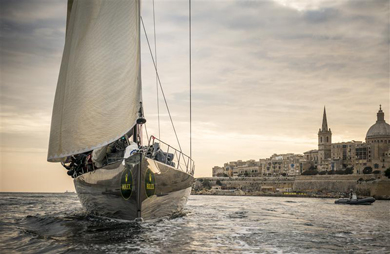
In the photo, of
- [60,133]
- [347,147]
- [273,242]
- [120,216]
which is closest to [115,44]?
[60,133]

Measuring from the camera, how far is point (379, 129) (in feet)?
366

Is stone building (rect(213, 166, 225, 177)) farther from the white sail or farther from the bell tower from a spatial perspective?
the white sail

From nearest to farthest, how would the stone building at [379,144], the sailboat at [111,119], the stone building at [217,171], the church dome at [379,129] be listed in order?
1. the sailboat at [111,119]
2. the stone building at [379,144]
3. the church dome at [379,129]
4. the stone building at [217,171]

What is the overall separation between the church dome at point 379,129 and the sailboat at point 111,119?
108 m

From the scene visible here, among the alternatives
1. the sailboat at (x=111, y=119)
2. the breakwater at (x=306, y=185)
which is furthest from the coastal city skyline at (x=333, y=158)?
the sailboat at (x=111, y=119)

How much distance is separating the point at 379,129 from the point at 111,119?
11206 cm

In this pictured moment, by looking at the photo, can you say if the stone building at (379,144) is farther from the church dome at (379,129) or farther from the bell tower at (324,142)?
the bell tower at (324,142)

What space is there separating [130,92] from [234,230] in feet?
16.2

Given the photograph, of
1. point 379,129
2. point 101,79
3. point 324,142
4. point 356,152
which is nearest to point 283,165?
point 324,142

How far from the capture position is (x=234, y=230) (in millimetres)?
12266

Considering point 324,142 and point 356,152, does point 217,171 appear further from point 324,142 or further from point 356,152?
point 356,152

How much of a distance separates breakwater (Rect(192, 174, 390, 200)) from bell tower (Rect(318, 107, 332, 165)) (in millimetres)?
26286

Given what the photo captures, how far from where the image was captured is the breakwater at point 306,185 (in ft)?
229

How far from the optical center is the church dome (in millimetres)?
110250
